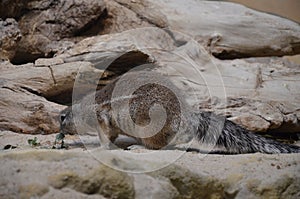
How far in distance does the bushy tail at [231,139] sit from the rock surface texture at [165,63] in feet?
1.19

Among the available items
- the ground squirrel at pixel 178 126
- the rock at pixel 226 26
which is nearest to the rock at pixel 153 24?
the rock at pixel 226 26

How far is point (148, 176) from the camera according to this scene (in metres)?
2.34

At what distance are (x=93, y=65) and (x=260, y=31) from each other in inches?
82.7

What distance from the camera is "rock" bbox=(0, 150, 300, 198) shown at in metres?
2.15

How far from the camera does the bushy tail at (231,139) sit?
10.6 feet

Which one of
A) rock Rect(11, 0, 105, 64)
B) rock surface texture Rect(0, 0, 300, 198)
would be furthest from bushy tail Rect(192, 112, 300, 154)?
rock Rect(11, 0, 105, 64)

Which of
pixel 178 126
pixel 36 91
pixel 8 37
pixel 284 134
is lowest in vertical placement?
pixel 284 134

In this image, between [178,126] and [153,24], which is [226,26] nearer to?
[153,24]

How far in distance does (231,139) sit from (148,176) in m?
1.14

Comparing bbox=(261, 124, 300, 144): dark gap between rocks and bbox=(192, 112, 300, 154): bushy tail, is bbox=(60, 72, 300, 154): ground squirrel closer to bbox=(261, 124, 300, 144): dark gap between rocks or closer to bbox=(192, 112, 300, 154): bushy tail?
bbox=(192, 112, 300, 154): bushy tail

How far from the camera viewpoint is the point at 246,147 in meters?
3.28

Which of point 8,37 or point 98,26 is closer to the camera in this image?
point 8,37

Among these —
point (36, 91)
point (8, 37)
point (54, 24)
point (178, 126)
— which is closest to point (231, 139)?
point (178, 126)

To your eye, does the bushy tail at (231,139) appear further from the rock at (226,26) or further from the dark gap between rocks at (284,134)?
the rock at (226,26)
